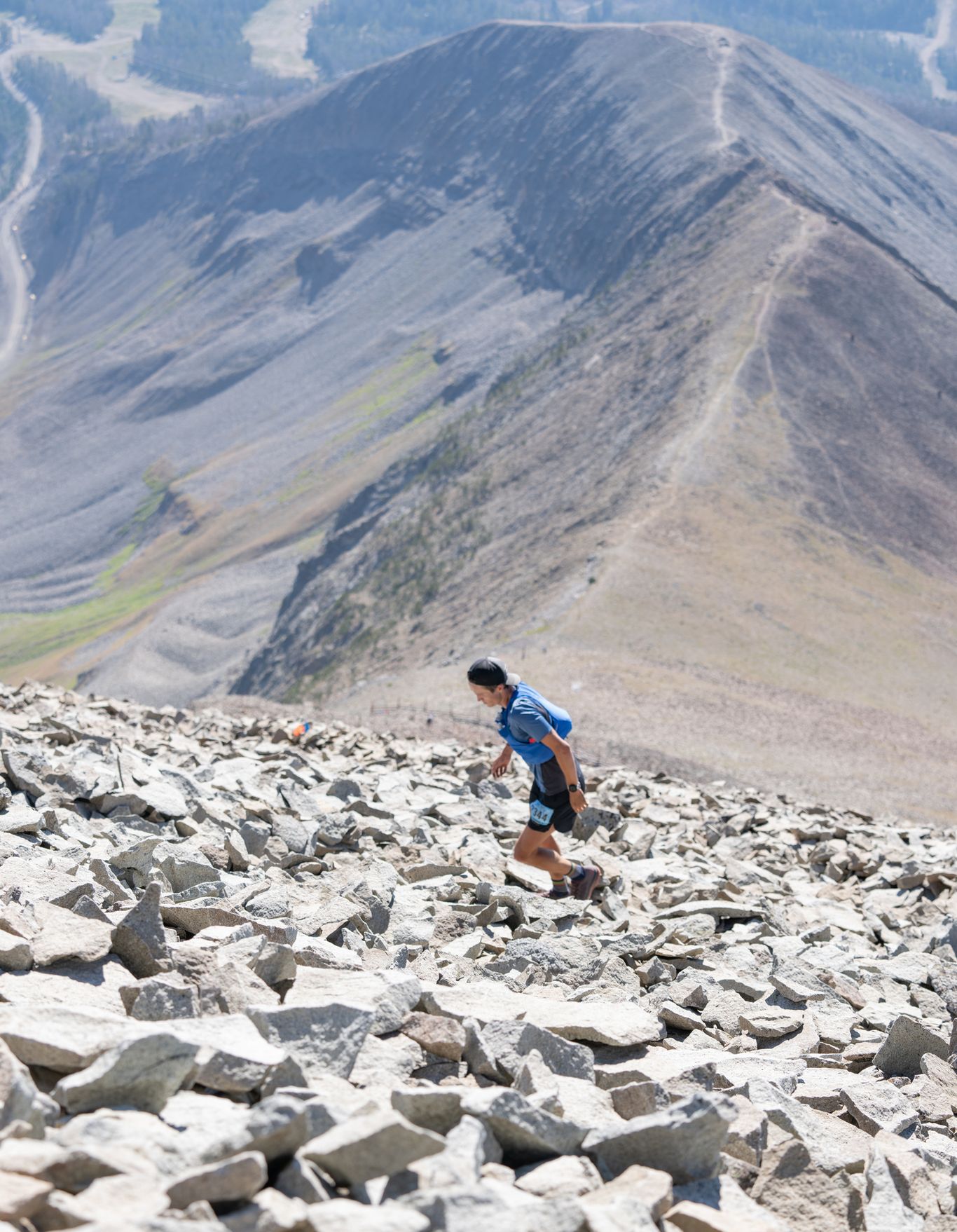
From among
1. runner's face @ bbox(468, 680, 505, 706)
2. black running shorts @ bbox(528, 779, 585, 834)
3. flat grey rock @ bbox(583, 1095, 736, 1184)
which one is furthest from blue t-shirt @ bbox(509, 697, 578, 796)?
flat grey rock @ bbox(583, 1095, 736, 1184)

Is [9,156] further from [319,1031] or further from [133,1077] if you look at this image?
[133,1077]

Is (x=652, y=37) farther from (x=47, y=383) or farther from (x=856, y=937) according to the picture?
(x=856, y=937)

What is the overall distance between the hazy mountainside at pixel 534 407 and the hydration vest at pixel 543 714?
14144 millimetres

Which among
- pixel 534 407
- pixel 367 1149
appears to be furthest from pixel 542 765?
pixel 534 407

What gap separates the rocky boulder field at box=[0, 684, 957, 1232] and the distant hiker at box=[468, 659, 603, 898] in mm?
275

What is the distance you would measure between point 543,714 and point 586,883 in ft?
4.70

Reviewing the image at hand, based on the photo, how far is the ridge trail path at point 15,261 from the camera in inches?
5344

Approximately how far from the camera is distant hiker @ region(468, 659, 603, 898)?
26.8 ft

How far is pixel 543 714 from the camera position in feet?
27.0

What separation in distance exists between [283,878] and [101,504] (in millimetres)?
89683

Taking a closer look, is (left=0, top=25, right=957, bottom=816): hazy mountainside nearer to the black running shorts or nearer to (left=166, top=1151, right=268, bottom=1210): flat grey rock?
the black running shorts

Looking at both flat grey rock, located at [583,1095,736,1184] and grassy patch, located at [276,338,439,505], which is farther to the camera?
grassy patch, located at [276,338,439,505]

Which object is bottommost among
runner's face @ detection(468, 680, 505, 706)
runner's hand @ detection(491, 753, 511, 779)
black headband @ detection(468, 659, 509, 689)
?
runner's hand @ detection(491, 753, 511, 779)

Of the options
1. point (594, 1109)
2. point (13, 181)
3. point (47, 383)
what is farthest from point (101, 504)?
point (13, 181)
